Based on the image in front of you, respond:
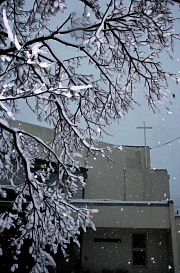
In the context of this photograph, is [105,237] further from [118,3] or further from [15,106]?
[118,3]

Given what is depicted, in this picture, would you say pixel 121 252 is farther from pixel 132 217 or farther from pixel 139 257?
pixel 132 217

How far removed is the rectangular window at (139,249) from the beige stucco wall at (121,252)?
28 centimetres

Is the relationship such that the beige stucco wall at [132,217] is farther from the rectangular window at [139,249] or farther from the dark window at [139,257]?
the dark window at [139,257]

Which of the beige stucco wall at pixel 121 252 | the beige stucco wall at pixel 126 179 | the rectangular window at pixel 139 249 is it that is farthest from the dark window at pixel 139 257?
the beige stucco wall at pixel 126 179

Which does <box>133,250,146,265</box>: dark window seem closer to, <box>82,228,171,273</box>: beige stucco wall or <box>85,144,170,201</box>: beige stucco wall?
<box>82,228,171,273</box>: beige stucco wall

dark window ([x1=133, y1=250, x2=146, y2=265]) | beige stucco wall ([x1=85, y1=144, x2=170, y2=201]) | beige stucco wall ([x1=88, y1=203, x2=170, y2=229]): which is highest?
beige stucco wall ([x1=85, y1=144, x2=170, y2=201])

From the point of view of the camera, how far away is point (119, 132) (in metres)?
81.3

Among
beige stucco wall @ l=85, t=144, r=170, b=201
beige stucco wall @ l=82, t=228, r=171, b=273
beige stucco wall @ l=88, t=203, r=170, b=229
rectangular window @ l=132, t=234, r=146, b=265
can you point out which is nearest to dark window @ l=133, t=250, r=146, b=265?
rectangular window @ l=132, t=234, r=146, b=265

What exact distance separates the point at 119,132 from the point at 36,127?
2661 inches

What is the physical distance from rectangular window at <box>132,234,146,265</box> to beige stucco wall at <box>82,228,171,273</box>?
279 millimetres

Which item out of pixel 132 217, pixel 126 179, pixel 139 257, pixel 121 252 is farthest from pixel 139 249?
pixel 126 179

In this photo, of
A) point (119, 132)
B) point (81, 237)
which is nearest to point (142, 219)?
point (81, 237)

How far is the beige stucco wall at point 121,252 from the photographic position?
11.3m

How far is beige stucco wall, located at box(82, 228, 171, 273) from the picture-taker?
444 inches
